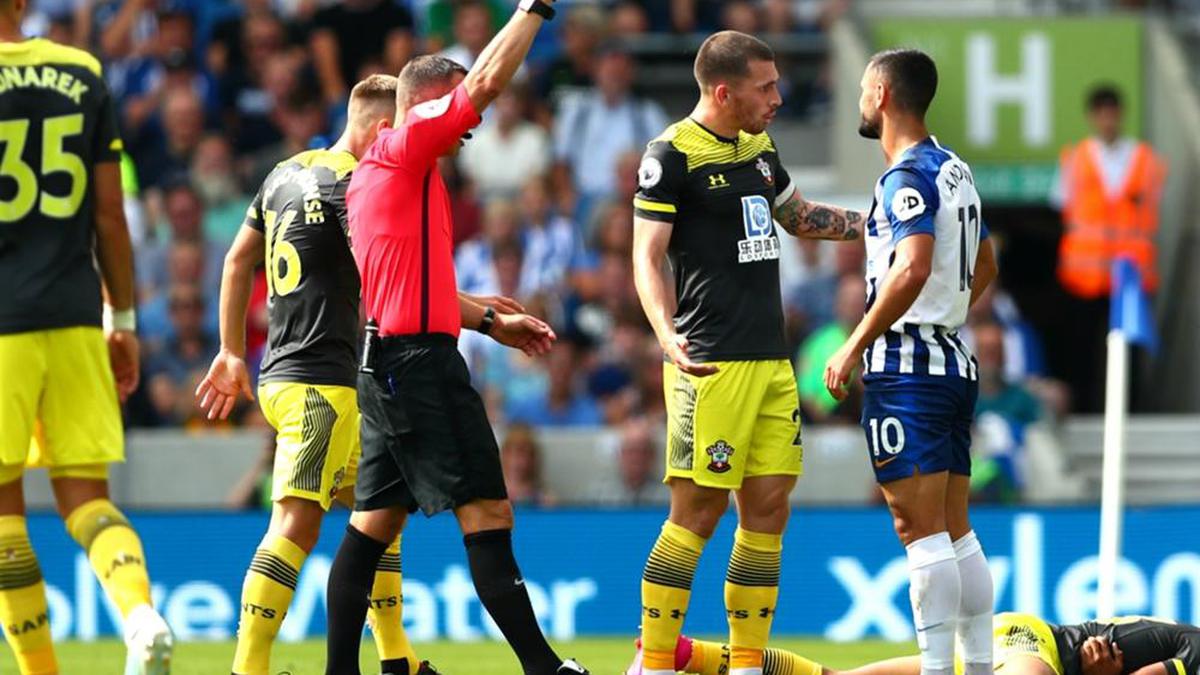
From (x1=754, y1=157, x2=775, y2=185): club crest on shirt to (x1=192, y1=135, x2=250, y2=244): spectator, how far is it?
29.5 ft

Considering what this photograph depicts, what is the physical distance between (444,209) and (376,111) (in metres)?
0.79

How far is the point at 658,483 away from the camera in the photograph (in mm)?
15156

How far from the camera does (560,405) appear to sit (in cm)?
1599

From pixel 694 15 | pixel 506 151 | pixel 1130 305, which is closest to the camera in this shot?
pixel 1130 305

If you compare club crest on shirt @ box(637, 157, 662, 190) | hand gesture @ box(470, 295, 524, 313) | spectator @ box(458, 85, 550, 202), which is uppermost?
spectator @ box(458, 85, 550, 202)

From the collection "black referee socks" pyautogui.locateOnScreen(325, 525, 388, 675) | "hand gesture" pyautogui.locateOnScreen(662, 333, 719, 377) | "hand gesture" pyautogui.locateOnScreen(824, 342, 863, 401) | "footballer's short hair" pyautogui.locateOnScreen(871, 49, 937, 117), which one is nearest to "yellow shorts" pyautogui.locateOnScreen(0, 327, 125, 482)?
"black referee socks" pyautogui.locateOnScreen(325, 525, 388, 675)

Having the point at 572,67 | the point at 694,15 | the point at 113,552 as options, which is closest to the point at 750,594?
the point at 113,552

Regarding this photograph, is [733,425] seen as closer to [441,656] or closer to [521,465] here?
[441,656]

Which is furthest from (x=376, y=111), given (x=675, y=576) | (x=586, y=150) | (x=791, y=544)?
(x=586, y=150)

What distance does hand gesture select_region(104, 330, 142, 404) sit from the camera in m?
8.02

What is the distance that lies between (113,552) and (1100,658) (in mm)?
4449

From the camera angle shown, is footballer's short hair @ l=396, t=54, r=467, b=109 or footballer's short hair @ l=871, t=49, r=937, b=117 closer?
footballer's short hair @ l=396, t=54, r=467, b=109

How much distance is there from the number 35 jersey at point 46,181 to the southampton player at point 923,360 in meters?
2.78

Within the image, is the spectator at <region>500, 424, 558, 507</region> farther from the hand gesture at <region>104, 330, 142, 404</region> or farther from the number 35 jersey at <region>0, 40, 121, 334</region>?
the number 35 jersey at <region>0, 40, 121, 334</region>
